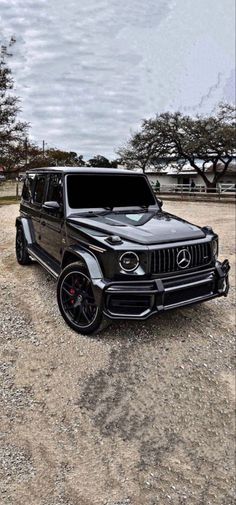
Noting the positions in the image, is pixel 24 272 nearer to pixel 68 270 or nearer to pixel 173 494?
pixel 68 270

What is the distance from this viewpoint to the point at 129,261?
12.0 ft

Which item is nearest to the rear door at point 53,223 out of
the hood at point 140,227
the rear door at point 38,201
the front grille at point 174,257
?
the rear door at point 38,201

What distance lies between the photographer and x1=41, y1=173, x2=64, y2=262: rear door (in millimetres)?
4676

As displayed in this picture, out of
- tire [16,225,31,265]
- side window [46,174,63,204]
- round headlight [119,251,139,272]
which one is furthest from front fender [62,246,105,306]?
tire [16,225,31,265]

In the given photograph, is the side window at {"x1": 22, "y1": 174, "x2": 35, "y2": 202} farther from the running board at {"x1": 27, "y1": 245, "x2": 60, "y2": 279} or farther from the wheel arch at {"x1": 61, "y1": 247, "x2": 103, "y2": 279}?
the wheel arch at {"x1": 61, "y1": 247, "x2": 103, "y2": 279}

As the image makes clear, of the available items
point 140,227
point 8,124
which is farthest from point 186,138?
point 140,227

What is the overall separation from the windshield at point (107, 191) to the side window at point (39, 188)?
2.88 ft

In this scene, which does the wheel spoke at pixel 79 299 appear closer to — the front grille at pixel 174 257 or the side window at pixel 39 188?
the front grille at pixel 174 257

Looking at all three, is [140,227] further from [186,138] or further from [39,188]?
[186,138]

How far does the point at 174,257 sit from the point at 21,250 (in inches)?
139

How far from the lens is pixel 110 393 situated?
3.49 m

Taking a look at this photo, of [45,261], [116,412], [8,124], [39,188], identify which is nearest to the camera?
[116,412]

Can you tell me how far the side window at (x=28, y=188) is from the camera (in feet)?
20.0

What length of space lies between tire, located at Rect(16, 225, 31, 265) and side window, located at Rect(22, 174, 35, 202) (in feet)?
1.81
